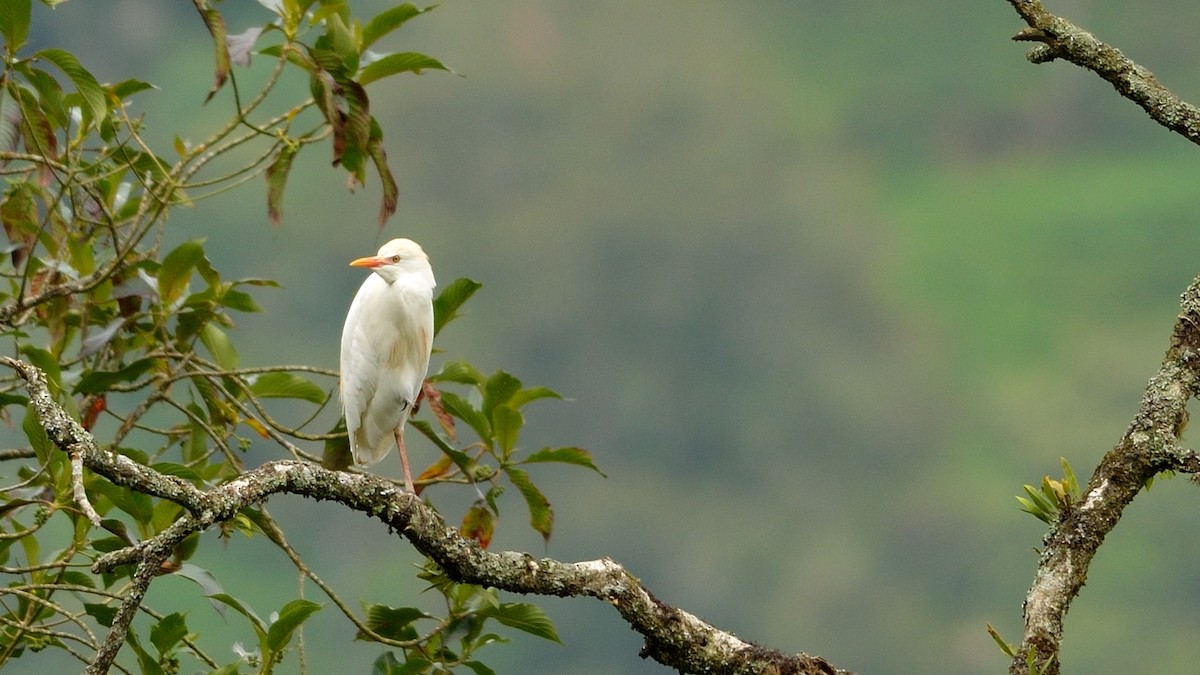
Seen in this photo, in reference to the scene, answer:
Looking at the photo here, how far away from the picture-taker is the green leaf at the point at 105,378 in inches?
147

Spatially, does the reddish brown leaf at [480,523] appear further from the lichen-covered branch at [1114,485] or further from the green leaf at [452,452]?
the lichen-covered branch at [1114,485]

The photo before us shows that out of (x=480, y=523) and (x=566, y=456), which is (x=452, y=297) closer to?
(x=566, y=456)

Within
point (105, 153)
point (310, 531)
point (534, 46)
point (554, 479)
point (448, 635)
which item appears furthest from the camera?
point (534, 46)

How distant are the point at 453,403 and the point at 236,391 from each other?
40.6 inches

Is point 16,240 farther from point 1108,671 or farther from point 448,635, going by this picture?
point 1108,671

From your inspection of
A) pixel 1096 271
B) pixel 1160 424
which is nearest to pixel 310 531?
pixel 1096 271

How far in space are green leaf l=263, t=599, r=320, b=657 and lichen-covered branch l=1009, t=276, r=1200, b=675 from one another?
1.60 m

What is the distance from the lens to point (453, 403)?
388 cm

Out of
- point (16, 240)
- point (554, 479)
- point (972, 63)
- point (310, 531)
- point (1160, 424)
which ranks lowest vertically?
point (1160, 424)

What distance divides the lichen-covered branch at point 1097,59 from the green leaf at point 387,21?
158 cm

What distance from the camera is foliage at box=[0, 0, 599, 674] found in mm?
3426

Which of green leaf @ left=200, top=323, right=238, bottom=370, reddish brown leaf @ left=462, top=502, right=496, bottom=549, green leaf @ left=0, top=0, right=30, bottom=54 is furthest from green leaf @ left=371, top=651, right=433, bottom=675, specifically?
green leaf @ left=0, top=0, right=30, bottom=54

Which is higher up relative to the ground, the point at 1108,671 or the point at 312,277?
the point at 312,277

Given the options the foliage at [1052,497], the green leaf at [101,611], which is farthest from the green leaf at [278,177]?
the foliage at [1052,497]
